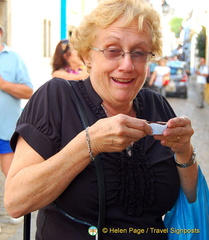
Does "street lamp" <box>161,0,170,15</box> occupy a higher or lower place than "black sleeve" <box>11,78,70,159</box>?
lower

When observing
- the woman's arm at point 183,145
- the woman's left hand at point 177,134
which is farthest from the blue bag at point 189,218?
the woman's left hand at point 177,134

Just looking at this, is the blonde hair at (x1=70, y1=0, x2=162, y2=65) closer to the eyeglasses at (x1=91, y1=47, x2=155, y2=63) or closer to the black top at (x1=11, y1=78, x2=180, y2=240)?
the eyeglasses at (x1=91, y1=47, x2=155, y2=63)

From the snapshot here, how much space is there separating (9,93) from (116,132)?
2.96 meters

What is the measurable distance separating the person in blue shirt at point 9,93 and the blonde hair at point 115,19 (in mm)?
2371

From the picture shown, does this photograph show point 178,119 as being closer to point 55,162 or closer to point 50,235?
point 55,162

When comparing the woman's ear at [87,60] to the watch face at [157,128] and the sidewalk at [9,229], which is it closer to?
the watch face at [157,128]

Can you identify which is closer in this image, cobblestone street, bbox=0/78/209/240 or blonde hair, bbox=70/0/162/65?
blonde hair, bbox=70/0/162/65

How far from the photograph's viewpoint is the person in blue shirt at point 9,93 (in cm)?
428

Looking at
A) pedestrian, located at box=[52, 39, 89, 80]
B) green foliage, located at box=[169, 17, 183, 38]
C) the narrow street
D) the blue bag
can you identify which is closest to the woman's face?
the blue bag

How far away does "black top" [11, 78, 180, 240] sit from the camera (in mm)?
1803

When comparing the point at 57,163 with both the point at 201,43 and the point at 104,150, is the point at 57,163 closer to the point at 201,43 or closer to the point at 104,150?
the point at 104,150

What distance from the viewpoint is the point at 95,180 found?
181 cm

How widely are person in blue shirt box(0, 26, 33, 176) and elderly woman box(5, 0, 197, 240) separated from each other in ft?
7.77

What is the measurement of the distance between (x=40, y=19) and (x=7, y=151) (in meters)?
8.06
